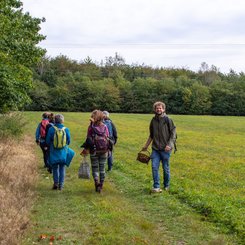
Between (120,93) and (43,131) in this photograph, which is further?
(120,93)

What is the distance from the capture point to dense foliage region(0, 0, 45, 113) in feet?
49.8

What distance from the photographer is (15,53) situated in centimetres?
1677

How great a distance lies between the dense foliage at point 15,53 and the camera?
15188 mm

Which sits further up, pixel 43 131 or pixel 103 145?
pixel 43 131

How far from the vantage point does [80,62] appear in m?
113

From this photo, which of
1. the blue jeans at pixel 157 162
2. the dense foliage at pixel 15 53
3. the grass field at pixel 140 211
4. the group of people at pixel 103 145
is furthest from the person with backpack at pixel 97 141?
the dense foliage at pixel 15 53

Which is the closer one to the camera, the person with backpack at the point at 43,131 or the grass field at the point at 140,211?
the grass field at the point at 140,211

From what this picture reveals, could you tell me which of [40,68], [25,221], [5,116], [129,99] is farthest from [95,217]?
[40,68]

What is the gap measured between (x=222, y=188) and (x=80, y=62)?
347 feet

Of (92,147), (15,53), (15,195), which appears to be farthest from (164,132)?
(15,53)

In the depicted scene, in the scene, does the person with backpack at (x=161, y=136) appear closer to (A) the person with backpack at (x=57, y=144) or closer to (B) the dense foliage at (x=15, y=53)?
(A) the person with backpack at (x=57, y=144)

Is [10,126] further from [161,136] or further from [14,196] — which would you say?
[161,136]

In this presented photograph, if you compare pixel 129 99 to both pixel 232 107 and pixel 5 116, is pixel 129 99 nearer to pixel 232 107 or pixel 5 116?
pixel 232 107

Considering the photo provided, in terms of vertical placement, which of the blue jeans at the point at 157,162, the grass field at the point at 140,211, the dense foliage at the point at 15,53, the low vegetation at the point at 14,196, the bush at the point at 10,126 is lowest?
the grass field at the point at 140,211
